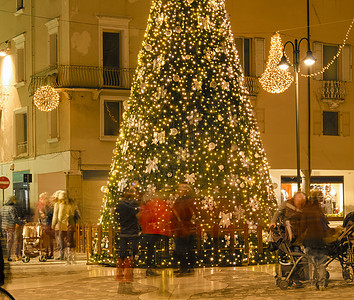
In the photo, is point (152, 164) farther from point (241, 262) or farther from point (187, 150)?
point (241, 262)

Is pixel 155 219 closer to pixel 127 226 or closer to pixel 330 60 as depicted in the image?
pixel 127 226

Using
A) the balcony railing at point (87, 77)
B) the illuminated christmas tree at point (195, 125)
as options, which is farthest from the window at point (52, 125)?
the illuminated christmas tree at point (195, 125)

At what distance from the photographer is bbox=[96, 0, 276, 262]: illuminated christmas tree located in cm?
1747

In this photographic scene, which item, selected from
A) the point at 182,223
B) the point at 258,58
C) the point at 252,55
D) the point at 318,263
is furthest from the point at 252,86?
the point at 318,263

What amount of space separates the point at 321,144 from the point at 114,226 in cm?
2281

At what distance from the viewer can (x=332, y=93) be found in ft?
128

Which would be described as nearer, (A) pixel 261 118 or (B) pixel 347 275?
(B) pixel 347 275

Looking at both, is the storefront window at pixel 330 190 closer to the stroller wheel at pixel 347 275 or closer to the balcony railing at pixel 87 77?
the balcony railing at pixel 87 77

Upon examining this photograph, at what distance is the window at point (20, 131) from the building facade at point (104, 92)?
5 centimetres


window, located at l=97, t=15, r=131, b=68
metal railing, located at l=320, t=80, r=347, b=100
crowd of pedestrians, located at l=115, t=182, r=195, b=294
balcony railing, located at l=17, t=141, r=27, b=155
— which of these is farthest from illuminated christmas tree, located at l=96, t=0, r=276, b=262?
Result: metal railing, located at l=320, t=80, r=347, b=100

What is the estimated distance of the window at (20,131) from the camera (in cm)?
3772

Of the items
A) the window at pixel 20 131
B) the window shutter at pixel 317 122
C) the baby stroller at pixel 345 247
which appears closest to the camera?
the baby stroller at pixel 345 247

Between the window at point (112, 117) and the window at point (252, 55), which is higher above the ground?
the window at point (252, 55)

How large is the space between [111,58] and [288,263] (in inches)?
851
